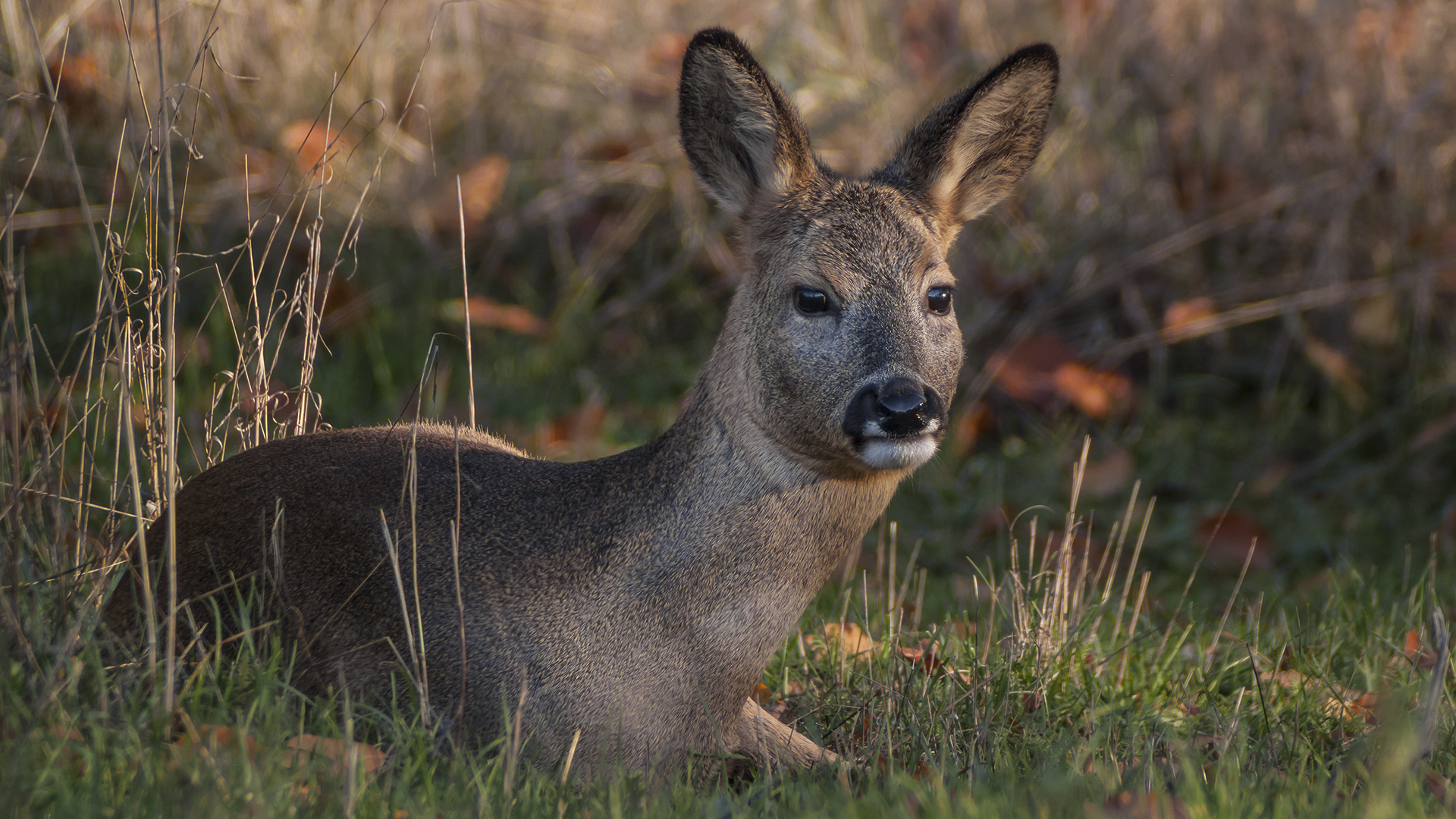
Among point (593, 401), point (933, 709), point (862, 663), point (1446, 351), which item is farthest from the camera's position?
point (1446, 351)

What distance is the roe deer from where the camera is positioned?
10.5 feet

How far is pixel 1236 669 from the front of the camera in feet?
13.2

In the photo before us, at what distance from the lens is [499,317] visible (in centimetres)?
686

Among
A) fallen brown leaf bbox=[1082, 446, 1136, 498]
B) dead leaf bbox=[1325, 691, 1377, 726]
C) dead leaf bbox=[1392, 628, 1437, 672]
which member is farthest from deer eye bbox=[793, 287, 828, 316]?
fallen brown leaf bbox=[1082, 446, 1136, 498]

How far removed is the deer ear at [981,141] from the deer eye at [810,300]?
19.7 inches

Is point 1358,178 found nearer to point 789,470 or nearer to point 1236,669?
point 1236,669

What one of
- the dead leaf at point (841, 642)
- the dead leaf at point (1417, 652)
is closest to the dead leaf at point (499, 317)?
the dead leaf at point (841, 642)

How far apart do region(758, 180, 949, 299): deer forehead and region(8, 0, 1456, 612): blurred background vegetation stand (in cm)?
223

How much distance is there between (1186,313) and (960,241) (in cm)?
113

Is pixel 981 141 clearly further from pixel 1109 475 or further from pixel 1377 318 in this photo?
pixel 1377 318

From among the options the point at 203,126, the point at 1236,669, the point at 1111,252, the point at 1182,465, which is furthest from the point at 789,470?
the point at 203,126

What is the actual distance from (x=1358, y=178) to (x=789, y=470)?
476 cm

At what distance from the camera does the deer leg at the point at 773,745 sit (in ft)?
11.0

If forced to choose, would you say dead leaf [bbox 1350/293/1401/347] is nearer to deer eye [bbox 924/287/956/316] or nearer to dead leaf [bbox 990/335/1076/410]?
dead leaf [bbox 990/335/1076/410]
